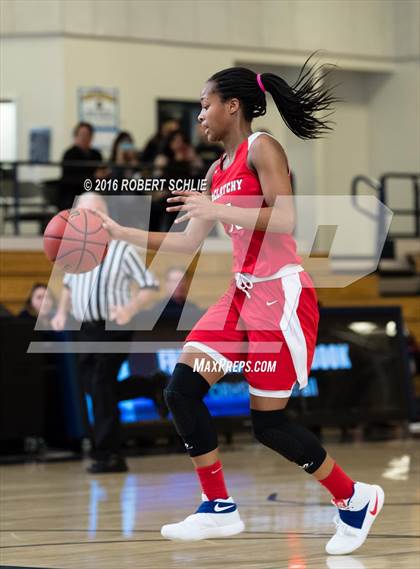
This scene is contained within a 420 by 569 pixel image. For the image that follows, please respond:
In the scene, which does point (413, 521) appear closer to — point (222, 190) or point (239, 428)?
point (222, 190)

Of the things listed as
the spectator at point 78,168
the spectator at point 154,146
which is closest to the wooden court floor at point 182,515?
the spectator at point 78,168

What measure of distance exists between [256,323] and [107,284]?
3840 millimetres

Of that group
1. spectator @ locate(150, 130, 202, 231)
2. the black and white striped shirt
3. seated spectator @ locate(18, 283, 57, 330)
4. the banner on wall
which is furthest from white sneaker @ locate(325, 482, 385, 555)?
the banner on wall

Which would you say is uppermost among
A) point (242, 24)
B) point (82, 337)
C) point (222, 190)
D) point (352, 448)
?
point (242, 24)

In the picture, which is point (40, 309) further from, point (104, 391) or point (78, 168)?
point (78, 168)

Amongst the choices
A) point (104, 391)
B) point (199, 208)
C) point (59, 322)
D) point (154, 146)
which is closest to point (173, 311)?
point (59, 322)

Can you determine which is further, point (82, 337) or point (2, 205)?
point (2, 205)

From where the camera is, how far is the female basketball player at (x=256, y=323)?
15.3 feet

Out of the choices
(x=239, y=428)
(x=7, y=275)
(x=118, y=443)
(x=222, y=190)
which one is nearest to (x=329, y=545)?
(x=222, y=190)

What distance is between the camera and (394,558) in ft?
15.4

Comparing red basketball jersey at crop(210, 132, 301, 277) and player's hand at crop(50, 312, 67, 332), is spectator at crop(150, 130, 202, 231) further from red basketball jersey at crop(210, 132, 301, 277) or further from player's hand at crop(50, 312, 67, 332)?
red basketball jersey at crop(210, 132, 301, 277)

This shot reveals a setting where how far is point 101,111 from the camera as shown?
16484 millimetres

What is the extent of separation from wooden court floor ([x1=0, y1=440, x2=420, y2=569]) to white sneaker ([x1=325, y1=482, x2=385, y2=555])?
6 centimetres

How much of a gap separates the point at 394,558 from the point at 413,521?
1085 mm
